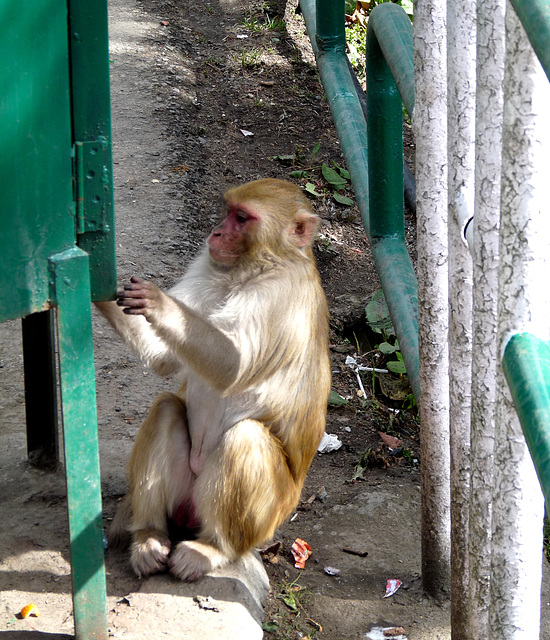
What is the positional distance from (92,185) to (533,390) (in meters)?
1.51

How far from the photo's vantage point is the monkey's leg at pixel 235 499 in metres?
2.97

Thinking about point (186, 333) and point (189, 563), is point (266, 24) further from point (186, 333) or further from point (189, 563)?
point (189, 563)

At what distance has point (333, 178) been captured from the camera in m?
6.11

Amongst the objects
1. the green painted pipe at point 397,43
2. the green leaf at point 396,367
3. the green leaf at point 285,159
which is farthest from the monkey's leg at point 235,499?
the green leaf at point 285,159

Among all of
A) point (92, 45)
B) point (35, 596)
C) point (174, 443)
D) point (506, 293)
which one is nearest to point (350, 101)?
point (174, 443)

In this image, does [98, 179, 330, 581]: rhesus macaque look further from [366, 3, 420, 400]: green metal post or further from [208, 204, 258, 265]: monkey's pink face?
[366, 3, 420, 400]: green metal post

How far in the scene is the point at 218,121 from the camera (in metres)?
6.68

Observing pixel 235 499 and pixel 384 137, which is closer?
pixel 235 499

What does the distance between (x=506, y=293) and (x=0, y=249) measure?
4.31ft

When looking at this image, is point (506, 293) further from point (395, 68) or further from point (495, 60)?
point (395, 68)

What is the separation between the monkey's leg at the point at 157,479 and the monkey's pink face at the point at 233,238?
583mm

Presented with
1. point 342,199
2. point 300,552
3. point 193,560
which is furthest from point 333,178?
point 193,560

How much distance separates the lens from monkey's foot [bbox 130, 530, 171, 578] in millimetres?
2975

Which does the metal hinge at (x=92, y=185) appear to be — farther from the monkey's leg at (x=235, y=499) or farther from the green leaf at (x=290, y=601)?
the green leaf at (x=290, y=601)
